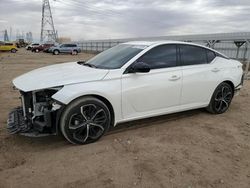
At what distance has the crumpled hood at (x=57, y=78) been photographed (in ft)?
11.9

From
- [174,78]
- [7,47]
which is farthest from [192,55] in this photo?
[7,47]

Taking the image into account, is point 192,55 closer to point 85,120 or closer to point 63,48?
point 85,120

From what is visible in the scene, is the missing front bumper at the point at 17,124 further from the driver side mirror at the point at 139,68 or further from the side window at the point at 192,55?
the side window at the point at 192,55

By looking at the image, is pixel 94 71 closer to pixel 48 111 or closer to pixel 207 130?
pixel 48 111

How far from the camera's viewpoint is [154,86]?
171 inches

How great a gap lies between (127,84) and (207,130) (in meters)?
1.75

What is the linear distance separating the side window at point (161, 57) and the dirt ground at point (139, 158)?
1.14 m

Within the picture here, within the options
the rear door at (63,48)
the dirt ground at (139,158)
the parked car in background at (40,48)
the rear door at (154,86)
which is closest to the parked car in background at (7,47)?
the parked car in background at (40,48)

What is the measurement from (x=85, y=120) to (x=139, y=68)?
1189 millimetres

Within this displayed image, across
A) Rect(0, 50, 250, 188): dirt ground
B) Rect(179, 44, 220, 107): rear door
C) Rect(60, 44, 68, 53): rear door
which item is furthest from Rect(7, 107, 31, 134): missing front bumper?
Rect(60, 44, 68, 53): rear door

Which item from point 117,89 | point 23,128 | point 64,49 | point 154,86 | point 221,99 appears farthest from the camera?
point 64,49

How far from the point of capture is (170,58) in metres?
4.69

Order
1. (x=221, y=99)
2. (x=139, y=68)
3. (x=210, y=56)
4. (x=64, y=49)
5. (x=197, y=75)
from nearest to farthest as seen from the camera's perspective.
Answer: (x=139, y=68), (x=197, y=75), (x=210, y=56), (x=221, y=99), (x=64, y=49)

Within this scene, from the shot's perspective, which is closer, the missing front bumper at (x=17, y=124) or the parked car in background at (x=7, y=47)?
the missing front bumper at (x=17, y=124)
